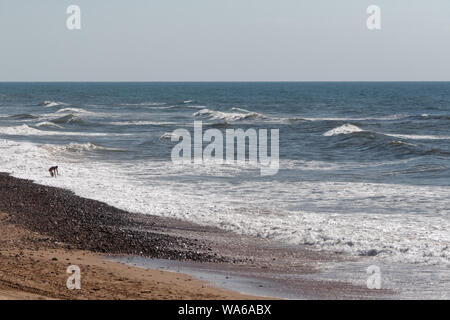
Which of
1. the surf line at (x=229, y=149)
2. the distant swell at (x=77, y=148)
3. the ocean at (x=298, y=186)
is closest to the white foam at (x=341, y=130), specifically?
the ocean at (x=298, y=186)

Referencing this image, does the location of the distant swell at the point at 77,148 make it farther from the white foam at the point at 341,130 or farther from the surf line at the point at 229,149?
the white foam at the point at 341,130

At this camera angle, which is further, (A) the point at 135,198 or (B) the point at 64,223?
(A) the point at 135,198

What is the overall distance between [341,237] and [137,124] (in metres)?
39.4

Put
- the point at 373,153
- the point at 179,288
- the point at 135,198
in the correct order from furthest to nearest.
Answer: the point at 373,153, the point at 135,198, the point at 179,288

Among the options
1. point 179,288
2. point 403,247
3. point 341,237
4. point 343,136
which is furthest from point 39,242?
point 343,136

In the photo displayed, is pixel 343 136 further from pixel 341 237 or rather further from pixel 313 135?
pixel 341 237

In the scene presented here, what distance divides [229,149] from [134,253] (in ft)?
66.2

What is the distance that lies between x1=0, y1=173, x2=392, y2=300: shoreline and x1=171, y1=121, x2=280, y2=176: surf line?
9.25m

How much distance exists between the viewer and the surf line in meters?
25.7

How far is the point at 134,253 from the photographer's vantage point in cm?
1104

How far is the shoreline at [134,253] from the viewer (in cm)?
870

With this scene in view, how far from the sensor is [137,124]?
50469mm

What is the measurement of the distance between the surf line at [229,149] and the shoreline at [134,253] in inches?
364

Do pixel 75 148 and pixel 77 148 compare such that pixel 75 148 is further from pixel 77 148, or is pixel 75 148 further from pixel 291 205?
pixel 291 205
